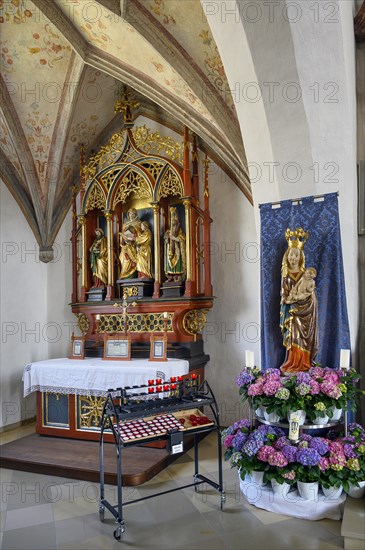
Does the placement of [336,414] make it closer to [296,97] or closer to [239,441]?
[239,441]

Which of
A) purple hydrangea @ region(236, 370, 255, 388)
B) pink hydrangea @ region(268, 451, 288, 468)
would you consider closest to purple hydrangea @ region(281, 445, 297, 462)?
pink hydrangea @ region(268, 451, 288, 468)

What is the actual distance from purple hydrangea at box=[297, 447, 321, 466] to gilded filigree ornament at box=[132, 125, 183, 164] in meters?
4.47

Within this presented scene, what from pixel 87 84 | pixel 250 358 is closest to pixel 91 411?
pixel 250 358

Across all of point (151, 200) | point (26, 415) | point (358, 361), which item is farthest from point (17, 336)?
point (358, 361)

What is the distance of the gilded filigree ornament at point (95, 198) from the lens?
24.5 ft

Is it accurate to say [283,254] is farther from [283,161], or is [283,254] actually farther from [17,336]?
[17,336]

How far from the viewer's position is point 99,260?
749 centimetres

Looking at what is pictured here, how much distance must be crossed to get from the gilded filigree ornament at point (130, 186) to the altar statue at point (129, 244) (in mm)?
274

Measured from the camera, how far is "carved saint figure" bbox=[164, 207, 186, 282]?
22.3 ft

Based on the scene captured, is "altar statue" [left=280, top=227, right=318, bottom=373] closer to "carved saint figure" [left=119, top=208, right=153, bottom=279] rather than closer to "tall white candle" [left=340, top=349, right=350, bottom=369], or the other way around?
"tall white candle" [left=340, top=349, right=350, bottom=369]

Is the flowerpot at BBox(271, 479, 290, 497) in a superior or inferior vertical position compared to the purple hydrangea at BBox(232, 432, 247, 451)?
inferior

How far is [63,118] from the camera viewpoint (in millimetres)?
7273

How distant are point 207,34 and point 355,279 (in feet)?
10.7

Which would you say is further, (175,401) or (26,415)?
(26,415)
